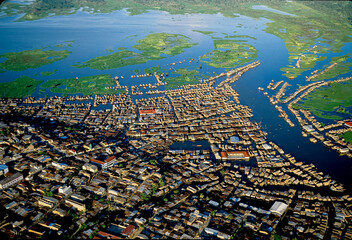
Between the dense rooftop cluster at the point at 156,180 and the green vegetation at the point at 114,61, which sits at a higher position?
the green vegetation at the point at 114,61

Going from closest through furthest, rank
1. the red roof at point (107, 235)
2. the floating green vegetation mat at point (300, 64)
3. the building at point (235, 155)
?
1. the red roof at point (107, 235)
2. the building at point (235, 155)
3. the floating green vegetation mat at point (300, 64)

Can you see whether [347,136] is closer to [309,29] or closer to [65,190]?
[65,190]

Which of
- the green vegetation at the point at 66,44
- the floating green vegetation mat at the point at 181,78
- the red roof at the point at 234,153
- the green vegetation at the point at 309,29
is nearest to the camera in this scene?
the red roof at the point at 234,153

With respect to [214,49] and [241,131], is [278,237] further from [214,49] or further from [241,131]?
[214,49]

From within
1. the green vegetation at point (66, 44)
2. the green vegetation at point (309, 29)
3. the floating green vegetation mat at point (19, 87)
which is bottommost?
the floating green vegetation mat at point (19, 87)

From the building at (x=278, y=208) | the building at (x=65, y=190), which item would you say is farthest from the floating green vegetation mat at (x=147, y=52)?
the building at (x=278, y=208)

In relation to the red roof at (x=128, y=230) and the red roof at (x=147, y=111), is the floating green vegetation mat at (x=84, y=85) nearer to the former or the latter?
the red roof at (x=147, y=111)

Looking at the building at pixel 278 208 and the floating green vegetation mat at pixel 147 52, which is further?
the floating green vegetation mat at pixel 147 52
